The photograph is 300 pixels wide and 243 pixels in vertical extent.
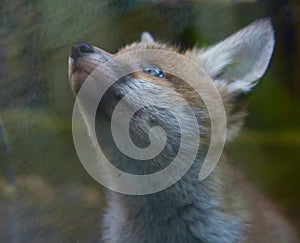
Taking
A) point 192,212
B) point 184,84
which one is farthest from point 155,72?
point 192,212

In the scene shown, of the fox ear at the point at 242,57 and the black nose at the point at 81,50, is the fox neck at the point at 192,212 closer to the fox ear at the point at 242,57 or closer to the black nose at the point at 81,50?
the fox ear at the point at 242,57

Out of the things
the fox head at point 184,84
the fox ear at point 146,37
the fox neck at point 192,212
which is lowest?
the fox neck at point 192,212

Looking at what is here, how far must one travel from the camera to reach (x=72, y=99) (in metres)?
3.03

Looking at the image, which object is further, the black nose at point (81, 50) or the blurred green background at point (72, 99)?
the blurred green background at point (72, 99)

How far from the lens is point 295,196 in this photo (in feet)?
10.3

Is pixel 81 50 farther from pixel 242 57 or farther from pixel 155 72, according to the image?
pixel 242 57

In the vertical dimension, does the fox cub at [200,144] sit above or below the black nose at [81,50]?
below

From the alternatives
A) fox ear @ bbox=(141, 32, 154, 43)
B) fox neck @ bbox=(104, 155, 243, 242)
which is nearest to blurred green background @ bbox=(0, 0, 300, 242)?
fox ear @ bbox=(141, 32, 154, 43)

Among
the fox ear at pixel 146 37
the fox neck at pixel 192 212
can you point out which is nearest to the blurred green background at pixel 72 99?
the fox ear at pixel 146 37

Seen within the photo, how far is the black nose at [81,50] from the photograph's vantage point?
289cm

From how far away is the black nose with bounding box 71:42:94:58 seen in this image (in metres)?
2.89

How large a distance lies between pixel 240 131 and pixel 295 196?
31 cm

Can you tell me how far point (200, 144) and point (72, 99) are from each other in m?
0.41

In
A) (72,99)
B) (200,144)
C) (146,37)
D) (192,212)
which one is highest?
(146,37)
